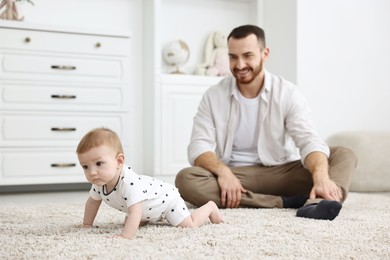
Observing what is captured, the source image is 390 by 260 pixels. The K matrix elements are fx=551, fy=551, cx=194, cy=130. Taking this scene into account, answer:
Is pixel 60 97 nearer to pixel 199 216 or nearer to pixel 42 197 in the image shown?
pixel 42 197

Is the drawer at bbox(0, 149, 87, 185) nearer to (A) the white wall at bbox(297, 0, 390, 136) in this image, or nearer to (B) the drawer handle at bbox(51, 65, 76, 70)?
(B) the drawer handle at bbox(51, 65, 76, 70)

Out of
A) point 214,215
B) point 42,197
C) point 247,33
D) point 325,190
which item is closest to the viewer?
point 214,215

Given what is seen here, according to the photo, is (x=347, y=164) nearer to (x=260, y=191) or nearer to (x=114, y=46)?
(x=260, y=191)

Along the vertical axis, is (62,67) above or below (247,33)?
below

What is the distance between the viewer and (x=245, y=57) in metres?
2.30

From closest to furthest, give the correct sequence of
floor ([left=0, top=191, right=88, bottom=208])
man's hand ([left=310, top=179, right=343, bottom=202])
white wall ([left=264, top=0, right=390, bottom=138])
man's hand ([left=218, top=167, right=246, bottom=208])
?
man's hand ([left=310, top=179, right=343, bottom=202]) → man's hand ([left=218, top=167, right=246, bottom=208]) → floor ([left=0, top=191, right=88, bottom=208]) → white wall ([left=264, top=0, right=390, bottom=138])

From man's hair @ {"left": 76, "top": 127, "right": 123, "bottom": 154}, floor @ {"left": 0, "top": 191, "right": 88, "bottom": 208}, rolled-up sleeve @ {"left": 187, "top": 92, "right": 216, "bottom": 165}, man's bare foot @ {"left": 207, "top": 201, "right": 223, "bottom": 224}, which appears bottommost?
floor @ {"left": 0, "top": 191, "right": 88, "bottom": 208}

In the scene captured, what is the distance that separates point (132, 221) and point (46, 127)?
6.43ft

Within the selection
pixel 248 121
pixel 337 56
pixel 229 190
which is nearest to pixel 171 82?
pixel 337 56

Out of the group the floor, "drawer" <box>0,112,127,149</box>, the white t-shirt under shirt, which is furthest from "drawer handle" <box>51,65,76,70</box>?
the white t-shirt under shirt

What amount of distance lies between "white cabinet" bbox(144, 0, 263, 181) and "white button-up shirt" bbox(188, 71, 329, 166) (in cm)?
123

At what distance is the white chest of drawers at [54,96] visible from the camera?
124 inches

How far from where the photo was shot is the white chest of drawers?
3158 millimetres

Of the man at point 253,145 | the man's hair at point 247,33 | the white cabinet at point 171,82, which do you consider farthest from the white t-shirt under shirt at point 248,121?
the white cabinet at point 171,82
